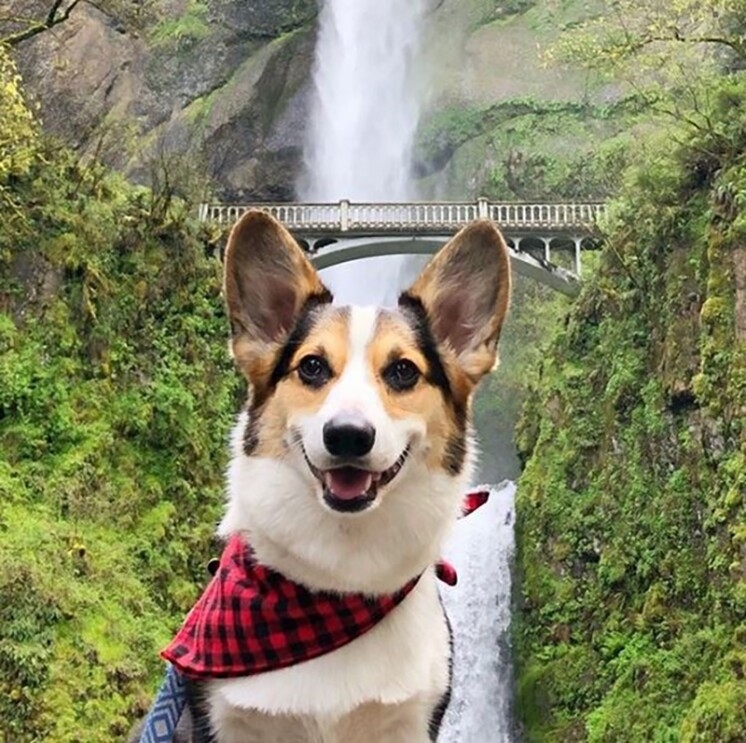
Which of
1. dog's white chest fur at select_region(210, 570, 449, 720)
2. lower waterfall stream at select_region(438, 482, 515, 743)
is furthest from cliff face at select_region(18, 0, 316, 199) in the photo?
dog's white chest fur at select_region(210, 570, 449, 720)

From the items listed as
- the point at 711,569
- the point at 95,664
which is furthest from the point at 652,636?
the point at 95,664

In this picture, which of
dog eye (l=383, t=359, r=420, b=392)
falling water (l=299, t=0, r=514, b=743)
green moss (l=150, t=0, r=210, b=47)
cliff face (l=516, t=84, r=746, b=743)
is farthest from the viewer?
green moss (l=150, t=0, r=210, b=47)

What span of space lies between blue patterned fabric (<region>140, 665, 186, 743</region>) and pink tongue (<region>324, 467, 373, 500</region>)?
92cm

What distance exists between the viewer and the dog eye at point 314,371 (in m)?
2.57

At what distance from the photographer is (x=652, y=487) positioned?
1103 cm

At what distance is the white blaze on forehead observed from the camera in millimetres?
2402

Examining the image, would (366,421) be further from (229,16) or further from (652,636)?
(229,16)

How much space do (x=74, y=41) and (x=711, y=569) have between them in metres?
25.6

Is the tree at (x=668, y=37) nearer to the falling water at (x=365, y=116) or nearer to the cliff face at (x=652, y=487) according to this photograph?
the cliff face at (x=652, y=487)

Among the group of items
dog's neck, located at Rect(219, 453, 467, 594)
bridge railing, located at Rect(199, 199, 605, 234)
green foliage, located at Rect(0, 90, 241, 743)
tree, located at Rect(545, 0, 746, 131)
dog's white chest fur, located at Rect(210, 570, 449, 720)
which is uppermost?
dog's neck, located at Rect(219, 453, 467, 594)

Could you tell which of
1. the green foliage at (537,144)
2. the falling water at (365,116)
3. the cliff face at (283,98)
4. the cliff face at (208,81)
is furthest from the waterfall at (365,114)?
the green foliage at (537,144)

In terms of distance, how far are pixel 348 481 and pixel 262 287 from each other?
0.72 metres

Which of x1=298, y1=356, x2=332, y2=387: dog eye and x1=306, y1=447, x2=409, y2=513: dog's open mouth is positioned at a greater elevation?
x1=298, y1=356, x2=332, y2=387: dog eye

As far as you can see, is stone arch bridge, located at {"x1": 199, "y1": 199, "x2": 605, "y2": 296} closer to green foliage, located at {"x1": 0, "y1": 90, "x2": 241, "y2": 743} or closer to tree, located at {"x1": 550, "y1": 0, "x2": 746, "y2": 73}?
green foliage, located at {"x1": 0, "y1": 90, "x2": 241, "y2": 743}
